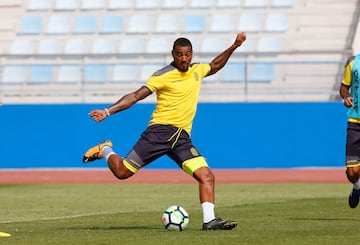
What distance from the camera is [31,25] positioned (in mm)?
35031

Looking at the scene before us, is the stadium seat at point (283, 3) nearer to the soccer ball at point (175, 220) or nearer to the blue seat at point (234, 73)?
the blue seat at point (234, 73)

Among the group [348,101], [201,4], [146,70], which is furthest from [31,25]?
[348,101]

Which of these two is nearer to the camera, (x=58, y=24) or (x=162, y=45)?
(x=162, y=45)

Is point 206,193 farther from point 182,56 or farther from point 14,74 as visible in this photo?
point 14,74

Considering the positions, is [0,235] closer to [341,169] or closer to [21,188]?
[21,188]

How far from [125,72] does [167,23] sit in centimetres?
352

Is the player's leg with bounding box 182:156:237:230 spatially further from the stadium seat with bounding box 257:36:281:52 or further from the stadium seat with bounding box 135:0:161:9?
the stadium seat with bounding box 135:0:161:9

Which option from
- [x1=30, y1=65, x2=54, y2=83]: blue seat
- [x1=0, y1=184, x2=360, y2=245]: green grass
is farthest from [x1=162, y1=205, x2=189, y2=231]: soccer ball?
[x1=30, y1=65, x2=54, y2=83]: blue seat

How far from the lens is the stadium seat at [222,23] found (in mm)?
33188

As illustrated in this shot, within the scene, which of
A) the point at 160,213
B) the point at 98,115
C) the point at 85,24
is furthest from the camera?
the point at 85,24

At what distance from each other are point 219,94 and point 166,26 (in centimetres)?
538

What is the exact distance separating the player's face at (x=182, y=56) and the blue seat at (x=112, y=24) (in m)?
22.6

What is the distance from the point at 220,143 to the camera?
27.5m

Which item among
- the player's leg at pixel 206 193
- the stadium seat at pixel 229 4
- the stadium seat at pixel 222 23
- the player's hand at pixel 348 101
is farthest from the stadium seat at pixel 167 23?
the player's leg at pixel 206 193
